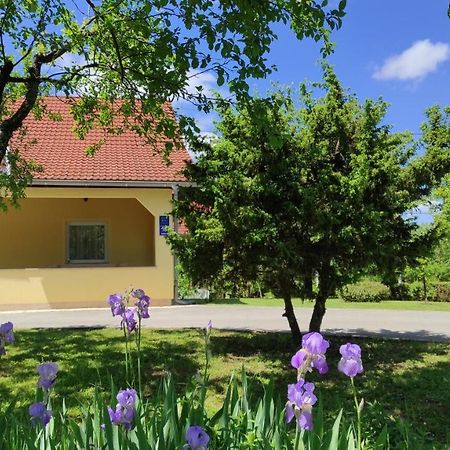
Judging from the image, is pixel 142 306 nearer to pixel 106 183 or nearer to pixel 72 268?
pixel 106 183

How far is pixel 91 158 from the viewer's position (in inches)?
663

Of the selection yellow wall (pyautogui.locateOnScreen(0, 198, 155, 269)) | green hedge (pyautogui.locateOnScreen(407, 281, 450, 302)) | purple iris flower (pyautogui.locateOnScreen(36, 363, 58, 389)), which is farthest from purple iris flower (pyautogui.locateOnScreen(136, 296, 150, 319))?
green hedge (pyautogui.locateOnScreen(407, 281, 450, 302))

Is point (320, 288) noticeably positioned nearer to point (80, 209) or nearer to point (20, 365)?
point (20, 365)

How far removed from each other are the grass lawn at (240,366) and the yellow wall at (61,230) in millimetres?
6639

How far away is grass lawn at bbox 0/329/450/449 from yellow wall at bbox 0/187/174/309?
4826 millimetres

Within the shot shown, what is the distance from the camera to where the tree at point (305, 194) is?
7.29 m

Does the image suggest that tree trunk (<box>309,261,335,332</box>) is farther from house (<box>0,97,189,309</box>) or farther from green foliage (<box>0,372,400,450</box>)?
house (<box>0,97,189,309</box>)

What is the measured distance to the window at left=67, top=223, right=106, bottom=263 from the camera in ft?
56.6

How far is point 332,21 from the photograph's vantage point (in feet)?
19.1

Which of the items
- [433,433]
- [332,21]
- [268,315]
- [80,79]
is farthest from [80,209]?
[433,433]

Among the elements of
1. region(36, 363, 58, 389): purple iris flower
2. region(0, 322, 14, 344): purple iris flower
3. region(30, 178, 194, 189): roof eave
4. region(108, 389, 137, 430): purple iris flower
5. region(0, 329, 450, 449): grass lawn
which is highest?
region(30, 178, 194, 189): roof eave

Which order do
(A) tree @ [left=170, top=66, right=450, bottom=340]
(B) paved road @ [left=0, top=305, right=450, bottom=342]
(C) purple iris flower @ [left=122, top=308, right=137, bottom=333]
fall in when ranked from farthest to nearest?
(B) paved road @ [left=0, top=305, right=450, bottom=342] < (A) tree @ [left=170, top=66, right=450, bottom=340] < (C) purple iris flower @ [left=122, top=308, right=137, bottom=333]

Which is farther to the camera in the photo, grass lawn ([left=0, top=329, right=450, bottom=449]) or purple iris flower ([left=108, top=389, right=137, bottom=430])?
grass lawn ([left=0, top=329, right=450, bottom=449])

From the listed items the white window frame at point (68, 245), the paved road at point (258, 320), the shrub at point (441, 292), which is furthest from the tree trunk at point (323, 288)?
the shrub at point (441, 292)
